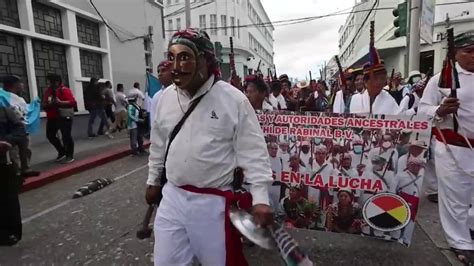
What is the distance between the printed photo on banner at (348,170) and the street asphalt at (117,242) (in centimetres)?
21

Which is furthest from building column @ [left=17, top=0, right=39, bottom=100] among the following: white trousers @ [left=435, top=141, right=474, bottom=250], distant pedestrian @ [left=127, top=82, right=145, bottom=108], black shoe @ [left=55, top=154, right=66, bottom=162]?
white trousers @ [left=435, top=141, right=474, bottom=250]

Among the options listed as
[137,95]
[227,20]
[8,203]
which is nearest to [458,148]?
[8,203]

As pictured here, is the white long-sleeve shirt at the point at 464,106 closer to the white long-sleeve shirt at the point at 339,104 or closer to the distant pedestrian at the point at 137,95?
the white long-sleeve shirt at the point at 339,104

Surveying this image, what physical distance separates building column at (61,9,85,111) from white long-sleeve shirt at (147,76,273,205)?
10044mm

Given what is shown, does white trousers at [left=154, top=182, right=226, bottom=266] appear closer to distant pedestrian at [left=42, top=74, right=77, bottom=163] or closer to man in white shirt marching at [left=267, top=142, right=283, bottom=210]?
man in white shirt marching at [left=267, top=142, right=283, bottom=210]

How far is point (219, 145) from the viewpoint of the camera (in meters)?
1.90

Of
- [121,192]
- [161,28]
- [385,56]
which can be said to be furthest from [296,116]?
[385,56]

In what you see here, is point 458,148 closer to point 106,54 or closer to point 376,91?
point 376,91

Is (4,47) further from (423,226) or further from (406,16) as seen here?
(406,16)

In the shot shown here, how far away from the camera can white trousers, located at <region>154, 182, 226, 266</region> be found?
1.88 m

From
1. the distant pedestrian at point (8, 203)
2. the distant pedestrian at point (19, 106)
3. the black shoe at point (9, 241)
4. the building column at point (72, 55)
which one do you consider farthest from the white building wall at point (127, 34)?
the black shoe at point (9, 241)

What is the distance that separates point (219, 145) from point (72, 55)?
33.8 ft

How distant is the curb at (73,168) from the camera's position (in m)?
6.08

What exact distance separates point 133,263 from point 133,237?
62 cm
